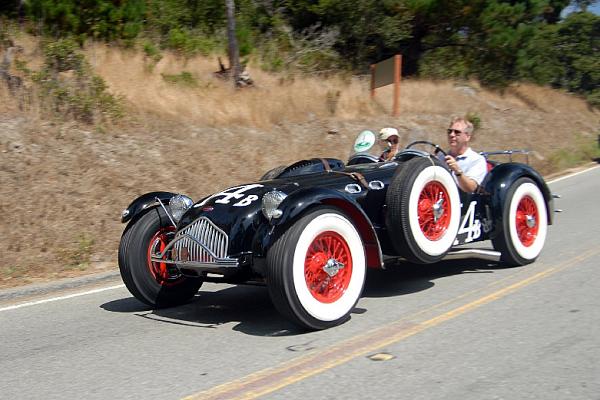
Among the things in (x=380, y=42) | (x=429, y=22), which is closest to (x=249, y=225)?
(x=380, y=42)

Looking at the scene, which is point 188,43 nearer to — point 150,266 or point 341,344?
point 150,266

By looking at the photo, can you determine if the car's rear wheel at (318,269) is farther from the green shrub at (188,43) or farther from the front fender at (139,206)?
the green shrub at (188,43)

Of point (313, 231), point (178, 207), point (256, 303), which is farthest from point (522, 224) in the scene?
point (178, 207)

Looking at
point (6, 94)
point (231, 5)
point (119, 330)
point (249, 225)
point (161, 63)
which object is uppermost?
point (231, 5)

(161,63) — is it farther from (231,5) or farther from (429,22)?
(429,22)

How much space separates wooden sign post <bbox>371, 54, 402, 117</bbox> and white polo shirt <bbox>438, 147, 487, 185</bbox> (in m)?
12.6

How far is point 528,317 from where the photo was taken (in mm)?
5637

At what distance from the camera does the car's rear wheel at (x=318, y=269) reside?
5.16 meters

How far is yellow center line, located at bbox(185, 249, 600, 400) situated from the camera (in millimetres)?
4270

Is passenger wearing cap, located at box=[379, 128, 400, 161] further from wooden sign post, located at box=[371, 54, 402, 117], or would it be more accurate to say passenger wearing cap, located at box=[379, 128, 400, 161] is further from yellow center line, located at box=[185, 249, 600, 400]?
wooden sign post, located at box=[371, 54, 402, 117]

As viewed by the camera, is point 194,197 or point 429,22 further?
point 429,22

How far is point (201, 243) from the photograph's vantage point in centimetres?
564

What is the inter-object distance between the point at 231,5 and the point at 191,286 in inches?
493

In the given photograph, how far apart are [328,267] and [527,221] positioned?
10.4ft
